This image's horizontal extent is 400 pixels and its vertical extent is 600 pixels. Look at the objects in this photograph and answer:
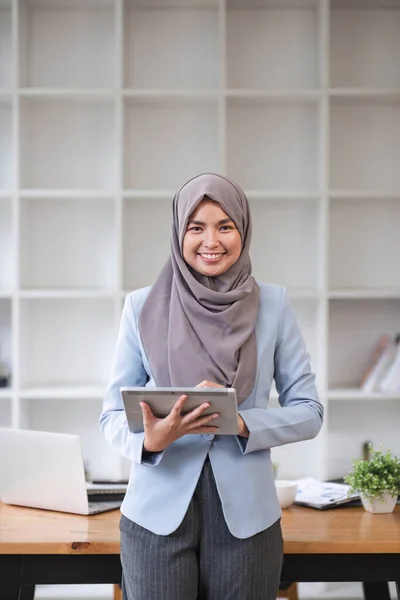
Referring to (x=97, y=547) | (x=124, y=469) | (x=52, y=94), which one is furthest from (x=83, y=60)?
(x=97, y=547)

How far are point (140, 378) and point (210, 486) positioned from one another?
295mm

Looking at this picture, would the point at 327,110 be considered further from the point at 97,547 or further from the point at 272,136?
the point at 97,547

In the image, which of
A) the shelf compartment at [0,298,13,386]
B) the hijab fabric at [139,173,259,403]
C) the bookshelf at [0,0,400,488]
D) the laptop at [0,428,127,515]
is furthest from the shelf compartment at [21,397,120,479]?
the hijab fabric at [139,173,259,403]

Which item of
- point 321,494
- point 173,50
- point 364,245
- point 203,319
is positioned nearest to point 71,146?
point 173,50

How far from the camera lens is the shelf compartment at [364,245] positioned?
12.3 feet

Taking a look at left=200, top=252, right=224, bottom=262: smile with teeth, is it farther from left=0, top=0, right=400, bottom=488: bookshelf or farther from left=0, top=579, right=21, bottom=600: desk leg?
left=0, top=0, right=400, bottom=488: bookshelf

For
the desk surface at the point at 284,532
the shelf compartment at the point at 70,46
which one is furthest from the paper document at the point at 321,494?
the shelf compartment at the point at 70,46

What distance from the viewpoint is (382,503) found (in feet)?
6.95

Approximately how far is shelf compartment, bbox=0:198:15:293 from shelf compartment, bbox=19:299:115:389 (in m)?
0.16

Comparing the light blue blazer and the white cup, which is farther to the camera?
the white cup

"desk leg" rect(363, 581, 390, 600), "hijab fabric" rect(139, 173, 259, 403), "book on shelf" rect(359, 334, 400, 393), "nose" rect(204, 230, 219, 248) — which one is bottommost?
"desk leg" rect(363, 581, 390, 600)

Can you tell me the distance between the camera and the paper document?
86.5 inches

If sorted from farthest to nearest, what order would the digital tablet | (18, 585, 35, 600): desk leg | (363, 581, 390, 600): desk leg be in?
(363, 581, 390, 600): desk leg < (18, 585, 35, 600): desk leg < the digital tablet

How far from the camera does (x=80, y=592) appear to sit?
3.58 metres
